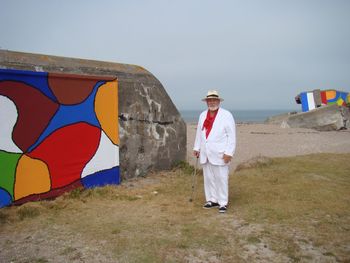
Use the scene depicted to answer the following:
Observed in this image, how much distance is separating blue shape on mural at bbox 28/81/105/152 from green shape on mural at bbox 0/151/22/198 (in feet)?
0.97

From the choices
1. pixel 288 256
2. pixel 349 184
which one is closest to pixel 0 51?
pixel 288 256

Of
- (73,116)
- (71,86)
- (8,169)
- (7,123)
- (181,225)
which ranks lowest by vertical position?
(181,225)

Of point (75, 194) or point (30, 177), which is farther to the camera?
point (75, 194)

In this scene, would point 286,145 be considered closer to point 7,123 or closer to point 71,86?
point 71,86

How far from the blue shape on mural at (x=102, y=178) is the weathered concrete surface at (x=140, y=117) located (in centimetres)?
34

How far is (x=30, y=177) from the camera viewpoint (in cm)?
566

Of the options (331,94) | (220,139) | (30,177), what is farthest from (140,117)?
(331,94)

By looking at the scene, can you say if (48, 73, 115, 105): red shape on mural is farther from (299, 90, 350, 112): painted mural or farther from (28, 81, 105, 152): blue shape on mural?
(299, 90, 350, 112): painted mural

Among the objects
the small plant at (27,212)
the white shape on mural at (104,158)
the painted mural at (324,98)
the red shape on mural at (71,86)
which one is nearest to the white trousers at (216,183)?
the white shape on mural at (104,158)

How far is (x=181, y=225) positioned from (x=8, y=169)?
275cm

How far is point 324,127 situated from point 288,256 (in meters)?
→ 16.5

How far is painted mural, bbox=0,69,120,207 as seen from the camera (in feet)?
17.9

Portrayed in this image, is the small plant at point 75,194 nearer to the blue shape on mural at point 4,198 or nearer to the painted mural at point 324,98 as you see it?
the blue shape on mural at point 4,198

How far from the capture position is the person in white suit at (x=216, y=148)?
18.3 feet
